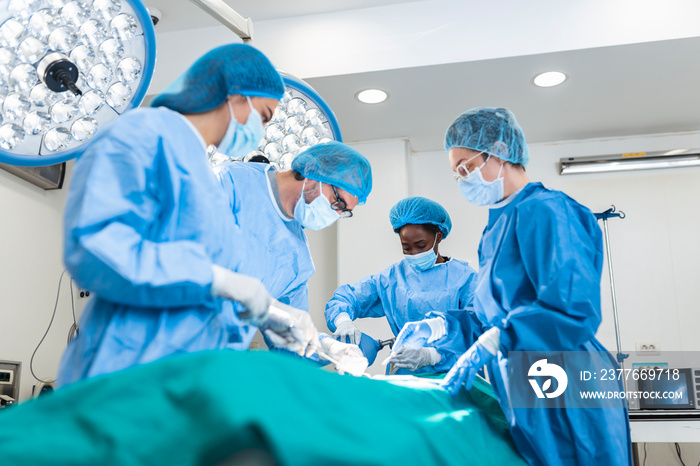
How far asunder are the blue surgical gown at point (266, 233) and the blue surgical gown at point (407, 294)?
69 centimetres

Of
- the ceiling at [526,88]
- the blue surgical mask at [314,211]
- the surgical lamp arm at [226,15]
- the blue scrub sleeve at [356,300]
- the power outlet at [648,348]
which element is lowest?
the power outlet at [648,348]

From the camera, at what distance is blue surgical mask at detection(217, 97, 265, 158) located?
143cm

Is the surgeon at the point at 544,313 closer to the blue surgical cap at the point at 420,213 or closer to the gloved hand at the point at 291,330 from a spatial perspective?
the gloved hand at the point at 291,330

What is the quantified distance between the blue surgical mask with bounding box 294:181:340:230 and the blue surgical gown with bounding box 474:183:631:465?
618 mm

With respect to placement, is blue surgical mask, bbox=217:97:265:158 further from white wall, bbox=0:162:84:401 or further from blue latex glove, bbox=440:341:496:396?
white wall, bbox=0:162:84:401

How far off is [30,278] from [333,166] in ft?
7.30

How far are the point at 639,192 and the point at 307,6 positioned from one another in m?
2.51

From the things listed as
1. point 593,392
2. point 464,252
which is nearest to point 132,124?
point 593,392

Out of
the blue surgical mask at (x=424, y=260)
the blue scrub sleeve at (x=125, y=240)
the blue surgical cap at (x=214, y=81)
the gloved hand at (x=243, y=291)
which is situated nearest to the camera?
the blue scrub sleeve at (x=125, y=240)

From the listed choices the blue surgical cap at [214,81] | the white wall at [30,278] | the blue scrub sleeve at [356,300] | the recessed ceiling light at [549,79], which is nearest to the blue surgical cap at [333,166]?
the blue surgical cap at [214,81]

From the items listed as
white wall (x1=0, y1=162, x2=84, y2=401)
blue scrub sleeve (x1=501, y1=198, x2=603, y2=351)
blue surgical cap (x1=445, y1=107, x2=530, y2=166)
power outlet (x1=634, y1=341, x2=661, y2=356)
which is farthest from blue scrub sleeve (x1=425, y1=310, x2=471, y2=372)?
power outlet (x1=634, y1=341, x2=661, y2=356)

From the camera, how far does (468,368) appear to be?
1.58m

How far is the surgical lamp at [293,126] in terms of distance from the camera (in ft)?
7.07

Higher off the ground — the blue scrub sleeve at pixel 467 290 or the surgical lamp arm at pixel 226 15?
the surgical lamp arm at pixel 226 15
